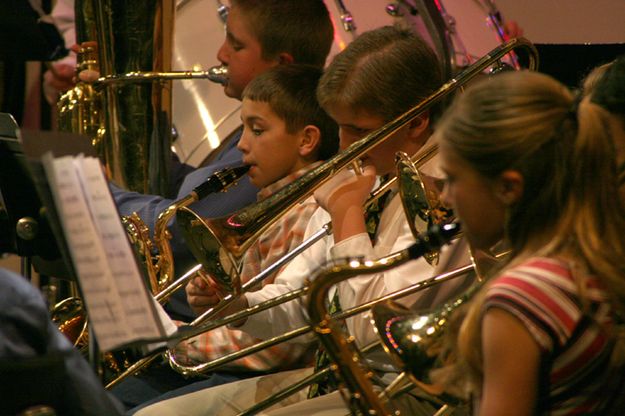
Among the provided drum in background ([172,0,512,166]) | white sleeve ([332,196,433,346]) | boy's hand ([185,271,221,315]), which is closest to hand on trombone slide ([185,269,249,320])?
boy's hand ([185,271,221,315])

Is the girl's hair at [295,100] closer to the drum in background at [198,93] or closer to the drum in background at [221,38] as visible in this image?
the drum in background at [221,38]

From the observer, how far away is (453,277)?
1796 mm

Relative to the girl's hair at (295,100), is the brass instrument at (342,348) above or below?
below

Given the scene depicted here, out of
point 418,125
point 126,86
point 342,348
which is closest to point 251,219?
point 418,125

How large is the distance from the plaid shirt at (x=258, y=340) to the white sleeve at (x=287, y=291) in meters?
0.04

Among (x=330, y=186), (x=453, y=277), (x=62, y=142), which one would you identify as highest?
(x=62, y=142)

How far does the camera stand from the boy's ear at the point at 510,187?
1355 millimetres

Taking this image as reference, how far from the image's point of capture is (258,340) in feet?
7.50

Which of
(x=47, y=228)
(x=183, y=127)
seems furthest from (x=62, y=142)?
(x=183, y=127)

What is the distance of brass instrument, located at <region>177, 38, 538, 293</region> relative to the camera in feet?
6.71

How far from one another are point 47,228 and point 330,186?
0.57 meters

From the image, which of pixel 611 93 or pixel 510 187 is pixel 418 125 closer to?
pixel 611 93

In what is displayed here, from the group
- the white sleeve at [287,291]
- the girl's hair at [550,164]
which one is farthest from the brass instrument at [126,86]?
the girl's hair at [550,164]

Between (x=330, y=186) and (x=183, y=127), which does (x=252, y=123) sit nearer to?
(x=330, y=186)
